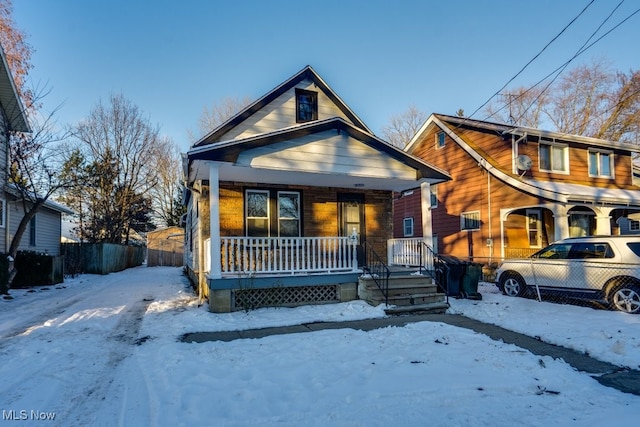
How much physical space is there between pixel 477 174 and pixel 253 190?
10721mm

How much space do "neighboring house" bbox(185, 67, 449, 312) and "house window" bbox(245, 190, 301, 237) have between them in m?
0.03

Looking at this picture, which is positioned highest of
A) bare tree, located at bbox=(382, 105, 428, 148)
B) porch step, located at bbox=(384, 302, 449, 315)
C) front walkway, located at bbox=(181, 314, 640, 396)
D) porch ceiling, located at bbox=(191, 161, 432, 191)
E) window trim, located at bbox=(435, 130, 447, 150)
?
bare tree, located at bbox=(382, 105, 428, 148)

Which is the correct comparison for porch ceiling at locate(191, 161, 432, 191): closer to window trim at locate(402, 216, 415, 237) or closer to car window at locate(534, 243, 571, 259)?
car window at locate(534, 243, 571, 259)

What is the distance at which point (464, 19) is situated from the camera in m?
12.0

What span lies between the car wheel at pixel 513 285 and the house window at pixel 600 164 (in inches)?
388

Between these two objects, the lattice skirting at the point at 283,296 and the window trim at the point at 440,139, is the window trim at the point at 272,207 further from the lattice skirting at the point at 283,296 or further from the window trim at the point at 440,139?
the window trim at the point at 440,139

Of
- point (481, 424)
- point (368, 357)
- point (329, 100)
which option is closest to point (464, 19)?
point (329, 100)

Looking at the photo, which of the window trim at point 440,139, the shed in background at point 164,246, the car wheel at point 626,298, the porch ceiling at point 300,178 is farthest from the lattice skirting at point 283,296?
the shed in background at point 164,246

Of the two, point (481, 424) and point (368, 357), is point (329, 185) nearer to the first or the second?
point (368, 357)

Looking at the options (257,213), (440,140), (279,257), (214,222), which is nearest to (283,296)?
(279,257)

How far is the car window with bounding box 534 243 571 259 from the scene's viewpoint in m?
9.46

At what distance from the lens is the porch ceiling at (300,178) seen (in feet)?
28.7

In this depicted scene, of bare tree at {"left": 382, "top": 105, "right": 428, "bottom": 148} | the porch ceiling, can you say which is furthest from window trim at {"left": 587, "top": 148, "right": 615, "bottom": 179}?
bare tree at {"left": 382, "top": 105, "right": 428, "bottom": 148}

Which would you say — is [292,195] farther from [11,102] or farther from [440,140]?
[11,102]
